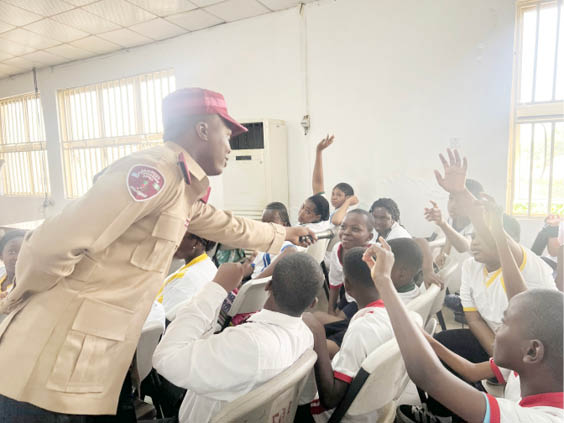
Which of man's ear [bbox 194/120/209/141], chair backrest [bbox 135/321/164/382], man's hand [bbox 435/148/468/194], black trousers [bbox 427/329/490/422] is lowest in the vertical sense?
black trousers [bbox 427/329/490/422]

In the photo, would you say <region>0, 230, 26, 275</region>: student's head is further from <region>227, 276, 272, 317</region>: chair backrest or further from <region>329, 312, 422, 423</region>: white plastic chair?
<region>329, 312, 422, 423</region>: white plastic chair

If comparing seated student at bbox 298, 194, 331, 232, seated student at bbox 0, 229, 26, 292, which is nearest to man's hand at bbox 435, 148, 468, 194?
seated student at bbox 298, 194, 331, 232

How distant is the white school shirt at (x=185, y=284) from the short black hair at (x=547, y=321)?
4.16 feet

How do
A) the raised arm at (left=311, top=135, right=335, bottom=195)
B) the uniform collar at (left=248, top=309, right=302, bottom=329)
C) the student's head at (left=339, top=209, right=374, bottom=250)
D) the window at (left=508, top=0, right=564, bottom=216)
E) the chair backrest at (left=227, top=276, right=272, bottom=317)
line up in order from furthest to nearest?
the raised arm at (left=311, top=135, right=335, bottom=195) → the window at (left=508, top=0, right=564, bottom=216) → the student's head at (left=339, top=209, right=374, bottom=250) → the chair backrest at (left=227, top=276, right=272, bottom=317) → the uniform collar at (left=248, top=309, right=302, bottom=329)

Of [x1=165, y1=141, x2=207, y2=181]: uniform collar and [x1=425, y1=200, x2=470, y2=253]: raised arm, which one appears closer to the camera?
[x1=165, y1=141, x2=207, y2=181]: uniform collar

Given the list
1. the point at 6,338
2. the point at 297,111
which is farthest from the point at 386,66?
the point at 6,338

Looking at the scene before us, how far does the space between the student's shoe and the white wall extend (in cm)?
236

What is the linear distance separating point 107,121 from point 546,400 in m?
6.32

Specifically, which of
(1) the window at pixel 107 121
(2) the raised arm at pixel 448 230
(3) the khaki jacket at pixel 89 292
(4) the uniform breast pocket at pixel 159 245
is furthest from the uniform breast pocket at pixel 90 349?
(1) the window at pixel 107 121

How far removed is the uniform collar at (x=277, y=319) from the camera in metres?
1.11

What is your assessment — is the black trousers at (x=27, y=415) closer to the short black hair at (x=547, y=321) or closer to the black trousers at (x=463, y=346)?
the short black hair at (x=547, y=321)

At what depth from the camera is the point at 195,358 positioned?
38.1 inches

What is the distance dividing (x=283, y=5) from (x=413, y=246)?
3.35 m

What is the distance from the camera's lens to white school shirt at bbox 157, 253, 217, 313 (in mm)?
1685
